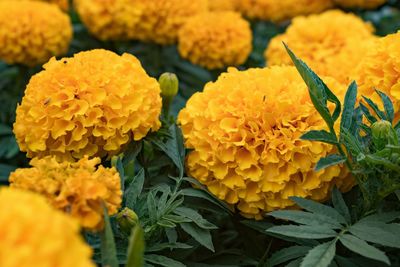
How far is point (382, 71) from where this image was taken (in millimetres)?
1305

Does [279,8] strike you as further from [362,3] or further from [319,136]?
[319,136]

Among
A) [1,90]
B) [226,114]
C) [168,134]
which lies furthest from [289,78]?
[1,90]

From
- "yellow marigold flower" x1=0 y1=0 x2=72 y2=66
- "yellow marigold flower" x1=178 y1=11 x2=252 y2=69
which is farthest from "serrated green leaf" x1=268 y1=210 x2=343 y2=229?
"yellow marigold flower" x1=0 y1=0 x2=72 y2=66

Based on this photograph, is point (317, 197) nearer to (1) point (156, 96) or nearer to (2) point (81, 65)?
(1) point (156, 96)

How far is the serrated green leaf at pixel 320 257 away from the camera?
3.10 feet

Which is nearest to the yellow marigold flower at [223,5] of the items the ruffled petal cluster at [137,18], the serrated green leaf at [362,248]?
the ruffled petal cluster at [137,18]

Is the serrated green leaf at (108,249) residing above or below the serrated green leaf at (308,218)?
above

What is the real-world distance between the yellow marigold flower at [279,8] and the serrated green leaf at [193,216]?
5.40ft

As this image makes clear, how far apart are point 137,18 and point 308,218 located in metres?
1.28

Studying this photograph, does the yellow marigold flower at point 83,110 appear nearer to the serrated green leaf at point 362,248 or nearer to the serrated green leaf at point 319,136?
the serrated green leaf at point 319,136

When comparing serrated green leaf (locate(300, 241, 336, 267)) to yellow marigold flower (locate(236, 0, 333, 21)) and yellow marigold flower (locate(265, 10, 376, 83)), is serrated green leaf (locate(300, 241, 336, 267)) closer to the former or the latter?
yellow marigold flower (locate(265, 10, 376, 83))

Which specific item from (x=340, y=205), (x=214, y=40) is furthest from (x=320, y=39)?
(x=340, y=205)

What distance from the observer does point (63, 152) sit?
48.9 inches

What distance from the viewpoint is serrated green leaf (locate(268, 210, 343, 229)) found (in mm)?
1061
